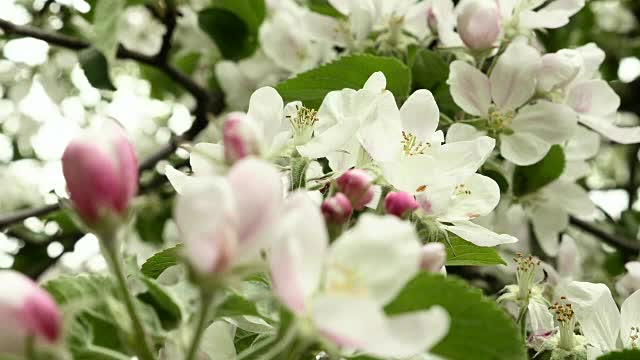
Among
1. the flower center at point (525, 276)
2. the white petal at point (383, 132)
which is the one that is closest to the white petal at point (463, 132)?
the flower center at point (525, 276)

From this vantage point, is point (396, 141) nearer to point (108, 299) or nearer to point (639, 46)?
point (108, 299)

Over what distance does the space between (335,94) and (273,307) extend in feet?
0.82

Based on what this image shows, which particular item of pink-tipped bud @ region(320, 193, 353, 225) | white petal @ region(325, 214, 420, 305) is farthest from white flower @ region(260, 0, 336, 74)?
white petal @ region(325, 214, 420, 305)

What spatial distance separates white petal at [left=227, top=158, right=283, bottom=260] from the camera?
18.1 inches

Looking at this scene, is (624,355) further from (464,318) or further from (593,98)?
(593,98)

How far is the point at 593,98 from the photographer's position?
1.14 meters

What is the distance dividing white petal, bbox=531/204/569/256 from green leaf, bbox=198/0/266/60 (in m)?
0.55

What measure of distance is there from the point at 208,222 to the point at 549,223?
3.26 ft

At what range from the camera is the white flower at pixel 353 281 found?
17.7 inches

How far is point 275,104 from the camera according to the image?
760 millimetres

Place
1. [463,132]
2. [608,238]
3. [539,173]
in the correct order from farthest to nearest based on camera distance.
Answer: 1. [608,238]
2. [539,173]
3. [463,132]

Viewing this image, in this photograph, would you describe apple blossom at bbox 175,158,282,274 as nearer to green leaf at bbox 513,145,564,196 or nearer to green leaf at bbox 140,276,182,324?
green leaf at bbox 140,276,182,324

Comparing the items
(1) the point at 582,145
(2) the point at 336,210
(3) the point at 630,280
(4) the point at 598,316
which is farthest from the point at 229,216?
(1) the point at 582,145

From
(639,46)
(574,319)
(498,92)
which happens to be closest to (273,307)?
(574,319)
